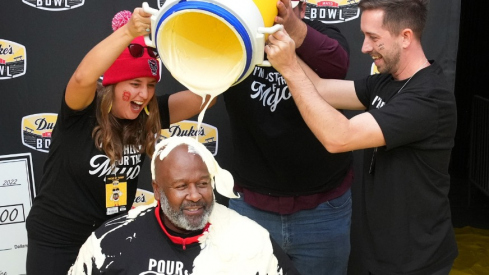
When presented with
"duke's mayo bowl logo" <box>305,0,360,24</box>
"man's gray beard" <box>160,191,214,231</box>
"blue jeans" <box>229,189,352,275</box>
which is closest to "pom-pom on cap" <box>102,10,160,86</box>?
"man's gray beard" <box>160,191,214,231</box>

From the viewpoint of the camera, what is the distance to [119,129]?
2.40 meters

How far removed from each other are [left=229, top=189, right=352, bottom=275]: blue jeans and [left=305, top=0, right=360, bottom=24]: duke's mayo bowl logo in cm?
90

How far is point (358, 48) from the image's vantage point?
10.1 feet

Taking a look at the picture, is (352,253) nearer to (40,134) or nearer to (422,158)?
(422,158)

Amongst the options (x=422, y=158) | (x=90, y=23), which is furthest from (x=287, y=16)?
(x=90, y=23)

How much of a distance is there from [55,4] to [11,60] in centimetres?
35

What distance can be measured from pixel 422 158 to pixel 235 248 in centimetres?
70

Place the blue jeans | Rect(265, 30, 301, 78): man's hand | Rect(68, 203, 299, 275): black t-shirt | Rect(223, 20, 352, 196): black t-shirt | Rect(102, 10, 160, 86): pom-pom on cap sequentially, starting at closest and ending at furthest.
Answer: Rect(265, 30, 301, 78): man's hand
Rect(68, 203, 299, 275): black t-shirt
Rect(102, 10, 160, 86): pom-pom on cap
Rect(223, 20, 352, 196): black t-shirt
the blue jeans

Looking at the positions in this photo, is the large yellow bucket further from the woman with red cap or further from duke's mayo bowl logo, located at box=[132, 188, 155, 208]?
duke's mayo bowl logo, located at box=[132, 188, 155, 208]

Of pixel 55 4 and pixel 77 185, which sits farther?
pixel 55 4

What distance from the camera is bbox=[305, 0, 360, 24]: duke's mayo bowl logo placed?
3.04 meters

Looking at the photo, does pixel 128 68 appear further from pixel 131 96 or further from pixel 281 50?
pixel 281 50

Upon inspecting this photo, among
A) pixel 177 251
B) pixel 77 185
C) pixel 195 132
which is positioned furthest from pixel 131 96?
pixel 195 132

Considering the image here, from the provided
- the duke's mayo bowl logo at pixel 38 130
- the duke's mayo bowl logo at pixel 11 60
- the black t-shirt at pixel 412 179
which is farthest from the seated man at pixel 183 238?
the duke's mayo bowl logo at pixel 11 60
